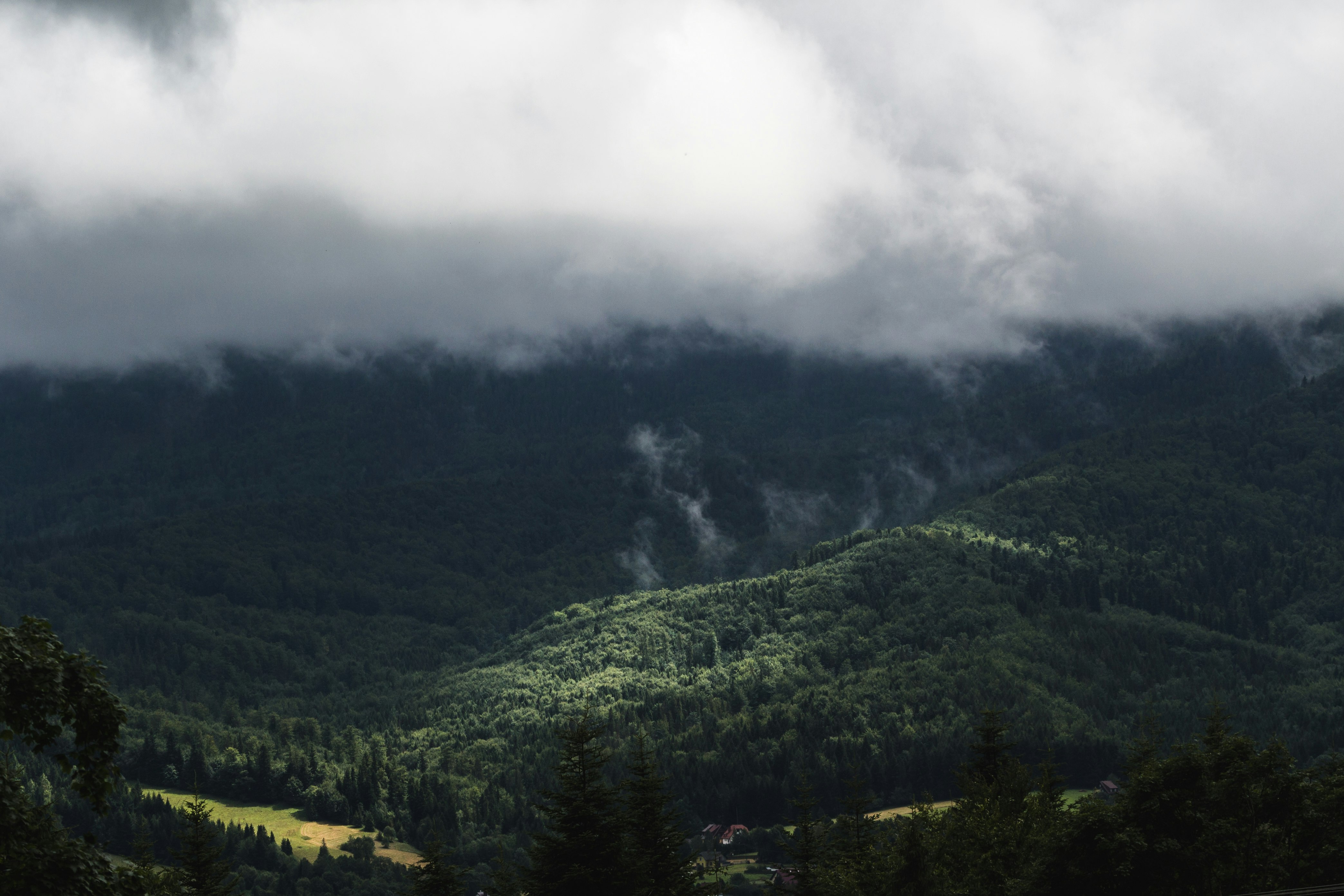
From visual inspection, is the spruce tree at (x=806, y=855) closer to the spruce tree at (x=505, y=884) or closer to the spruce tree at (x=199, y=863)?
the spruce tree at (x=505, y=884)

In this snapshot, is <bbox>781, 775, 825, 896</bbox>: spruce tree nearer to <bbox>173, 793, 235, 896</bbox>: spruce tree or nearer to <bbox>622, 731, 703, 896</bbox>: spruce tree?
<bbox>622, 731, 703, 896</bbox>: spruce tree

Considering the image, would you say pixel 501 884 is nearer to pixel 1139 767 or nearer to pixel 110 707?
pixel 1139 767

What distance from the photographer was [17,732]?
36812mm

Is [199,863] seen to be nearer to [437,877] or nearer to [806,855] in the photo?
[437,877]

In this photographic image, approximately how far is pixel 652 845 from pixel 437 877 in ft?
73.9

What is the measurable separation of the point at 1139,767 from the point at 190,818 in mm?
82132

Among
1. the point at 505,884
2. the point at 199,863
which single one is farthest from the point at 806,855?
the point at 199,863

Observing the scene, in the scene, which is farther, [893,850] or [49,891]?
[893,850]

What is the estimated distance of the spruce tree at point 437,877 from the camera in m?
106

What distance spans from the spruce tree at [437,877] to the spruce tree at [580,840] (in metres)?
17.1

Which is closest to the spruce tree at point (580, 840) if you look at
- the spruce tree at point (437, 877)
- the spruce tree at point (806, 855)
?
the spruce tree at point (437, 877)

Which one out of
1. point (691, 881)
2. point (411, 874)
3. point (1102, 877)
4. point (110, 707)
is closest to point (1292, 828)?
point (1102, 877)

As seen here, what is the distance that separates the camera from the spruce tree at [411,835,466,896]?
348 feet

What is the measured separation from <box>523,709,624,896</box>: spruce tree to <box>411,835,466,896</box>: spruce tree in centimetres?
1706
